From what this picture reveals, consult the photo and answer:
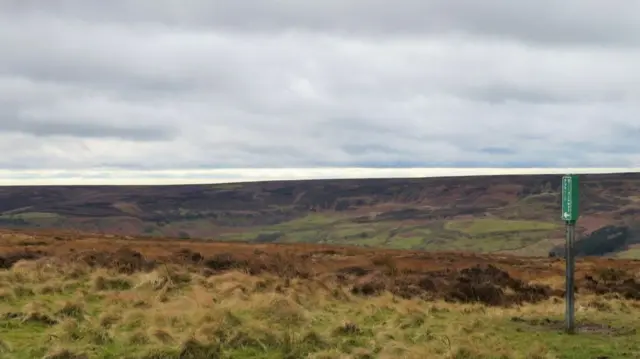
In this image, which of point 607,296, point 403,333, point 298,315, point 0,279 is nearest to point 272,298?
point 298,315

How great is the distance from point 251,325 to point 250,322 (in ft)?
0.73

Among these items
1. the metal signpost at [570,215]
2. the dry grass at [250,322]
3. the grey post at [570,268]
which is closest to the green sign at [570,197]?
the metal signpost at [570,215]

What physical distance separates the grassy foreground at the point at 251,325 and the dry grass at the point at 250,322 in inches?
1.1

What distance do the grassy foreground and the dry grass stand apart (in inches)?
1.1

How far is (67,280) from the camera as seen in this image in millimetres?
20500

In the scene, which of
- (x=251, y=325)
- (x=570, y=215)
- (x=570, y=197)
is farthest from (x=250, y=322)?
(x=570, y=197)

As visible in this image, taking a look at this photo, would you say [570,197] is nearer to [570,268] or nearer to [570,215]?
[570,215]

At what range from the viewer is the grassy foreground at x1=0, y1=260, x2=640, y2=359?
11898mm

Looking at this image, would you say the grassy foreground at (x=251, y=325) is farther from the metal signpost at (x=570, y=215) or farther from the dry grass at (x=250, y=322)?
the metal signpost at (x=570, y=215)

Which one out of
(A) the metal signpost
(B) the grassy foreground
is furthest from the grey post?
(B) the grassy foreground

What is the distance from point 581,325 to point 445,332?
4.60 m

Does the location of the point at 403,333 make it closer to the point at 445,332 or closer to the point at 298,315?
the point at 445,332

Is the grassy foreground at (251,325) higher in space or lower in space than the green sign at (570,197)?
lower

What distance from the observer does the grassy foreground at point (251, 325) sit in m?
11.9
